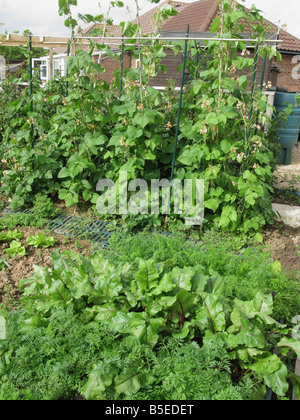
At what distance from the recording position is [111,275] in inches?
88.4

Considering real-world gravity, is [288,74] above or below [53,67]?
below

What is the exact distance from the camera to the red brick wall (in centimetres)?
1375

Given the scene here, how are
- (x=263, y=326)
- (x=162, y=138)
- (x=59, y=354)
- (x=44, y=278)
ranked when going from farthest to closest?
(x=162, y=138)
(x=44, y=278)
(x=263, y=326)
(x=59, y=354)

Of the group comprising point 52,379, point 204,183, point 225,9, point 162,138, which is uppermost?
point 225,9

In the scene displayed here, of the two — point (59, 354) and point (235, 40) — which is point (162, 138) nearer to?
point (235, 40)

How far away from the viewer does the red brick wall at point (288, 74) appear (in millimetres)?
13755

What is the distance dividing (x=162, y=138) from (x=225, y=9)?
51.9 inches

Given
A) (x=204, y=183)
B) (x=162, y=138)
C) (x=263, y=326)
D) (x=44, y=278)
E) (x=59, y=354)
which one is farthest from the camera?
(x=162, y=138)

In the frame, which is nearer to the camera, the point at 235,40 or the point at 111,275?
the point at 111,275

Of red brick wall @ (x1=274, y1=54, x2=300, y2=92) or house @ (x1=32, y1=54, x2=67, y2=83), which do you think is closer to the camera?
house @ (x1=32, y1=54, x2=67, y2=83)

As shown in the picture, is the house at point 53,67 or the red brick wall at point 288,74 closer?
the house at point 53,67

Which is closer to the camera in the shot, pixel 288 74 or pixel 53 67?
pixel 288 74

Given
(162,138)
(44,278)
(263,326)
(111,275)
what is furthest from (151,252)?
(162,138)

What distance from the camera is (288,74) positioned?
14.4m
